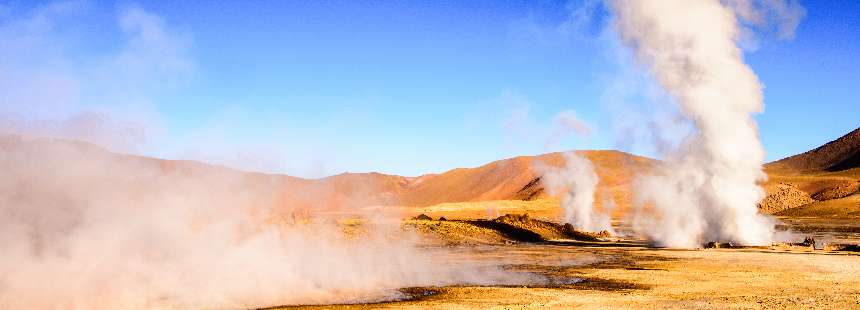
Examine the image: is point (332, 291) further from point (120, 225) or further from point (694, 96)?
point (694, 96)

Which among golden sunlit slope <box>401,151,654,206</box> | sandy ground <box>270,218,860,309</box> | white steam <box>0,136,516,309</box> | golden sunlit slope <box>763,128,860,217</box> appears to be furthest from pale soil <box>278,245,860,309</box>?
golden sunlit slope <box>401,151,654,206</box>

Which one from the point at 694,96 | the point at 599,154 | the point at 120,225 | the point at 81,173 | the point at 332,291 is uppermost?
the point at 599,154

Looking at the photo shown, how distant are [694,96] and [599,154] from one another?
150861 mm

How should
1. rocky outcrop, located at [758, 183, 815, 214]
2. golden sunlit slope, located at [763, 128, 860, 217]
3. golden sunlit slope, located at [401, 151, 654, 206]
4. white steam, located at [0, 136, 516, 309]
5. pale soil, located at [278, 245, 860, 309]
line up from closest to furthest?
white steam, located at [0, 136, 516, 309], pale soil, located at [278, 245, 860, 309], golden sunlit slope, located at [763, 128, 860, 217], rocky outcrop, located at [758, 183, 815, 214], golden sunlit slope, located at [401, 151, 654, 206]

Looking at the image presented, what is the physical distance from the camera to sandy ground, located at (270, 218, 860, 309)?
15.9 m

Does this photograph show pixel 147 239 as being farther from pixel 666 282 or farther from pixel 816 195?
pixel 816 195

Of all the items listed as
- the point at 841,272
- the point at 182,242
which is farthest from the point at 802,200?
the point at 182,242

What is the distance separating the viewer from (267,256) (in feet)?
63.1

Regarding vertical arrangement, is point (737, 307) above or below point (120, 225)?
below

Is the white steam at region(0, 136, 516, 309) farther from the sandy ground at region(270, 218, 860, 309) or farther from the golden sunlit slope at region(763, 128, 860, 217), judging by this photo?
the golden sunlit slope at region(763, 128, 860, 217)

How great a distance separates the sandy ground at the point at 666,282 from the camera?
1592 centimetres

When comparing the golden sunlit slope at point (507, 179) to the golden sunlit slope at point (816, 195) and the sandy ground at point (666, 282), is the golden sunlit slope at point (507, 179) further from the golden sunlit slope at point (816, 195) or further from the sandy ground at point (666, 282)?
the sandy ground at point (666, 282)

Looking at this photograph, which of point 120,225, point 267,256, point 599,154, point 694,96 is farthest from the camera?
point 599,154

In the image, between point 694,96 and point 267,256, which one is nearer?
point 267,256
